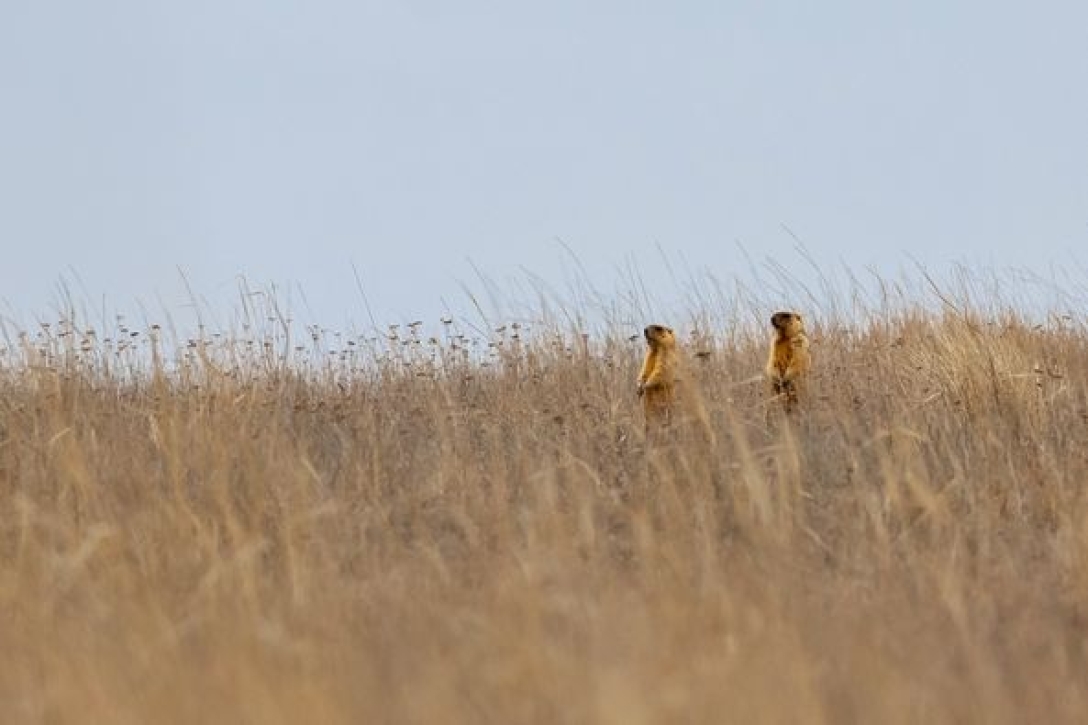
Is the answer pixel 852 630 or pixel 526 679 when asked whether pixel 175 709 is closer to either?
pixel 526 679

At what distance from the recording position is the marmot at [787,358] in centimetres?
773

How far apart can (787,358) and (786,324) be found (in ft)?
0.53

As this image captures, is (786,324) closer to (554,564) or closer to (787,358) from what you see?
(787,358)

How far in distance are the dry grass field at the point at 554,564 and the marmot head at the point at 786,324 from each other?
400 mm

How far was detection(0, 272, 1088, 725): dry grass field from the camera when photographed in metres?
3.39

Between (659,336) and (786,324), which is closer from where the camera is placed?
(659,336)

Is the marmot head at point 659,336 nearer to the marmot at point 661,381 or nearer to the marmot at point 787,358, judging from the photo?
the marmot at point 661,381

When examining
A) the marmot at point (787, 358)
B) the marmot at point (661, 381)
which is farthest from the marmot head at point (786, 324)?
A: the marmot at point (661, 381)

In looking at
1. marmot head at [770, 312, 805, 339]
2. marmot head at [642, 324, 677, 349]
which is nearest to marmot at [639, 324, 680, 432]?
marmot head at [642, 324, 677, 349]

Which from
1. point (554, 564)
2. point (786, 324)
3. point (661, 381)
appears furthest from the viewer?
point (786, 324)

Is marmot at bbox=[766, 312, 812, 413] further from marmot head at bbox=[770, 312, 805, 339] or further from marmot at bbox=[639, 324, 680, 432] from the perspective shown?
marmot at bbox=[639, 324, 680, 432]

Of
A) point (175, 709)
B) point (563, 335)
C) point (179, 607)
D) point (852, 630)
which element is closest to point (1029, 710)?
point (852, 630)

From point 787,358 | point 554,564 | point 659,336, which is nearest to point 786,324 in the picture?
point 787,358

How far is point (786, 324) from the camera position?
775cm
